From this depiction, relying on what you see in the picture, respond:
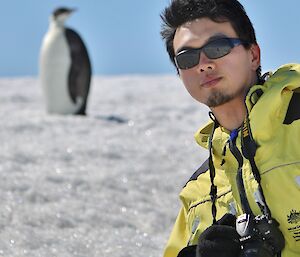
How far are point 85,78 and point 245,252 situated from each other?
9.09 meters

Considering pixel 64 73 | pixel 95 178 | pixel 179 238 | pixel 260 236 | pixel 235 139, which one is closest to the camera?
pixel 260 236

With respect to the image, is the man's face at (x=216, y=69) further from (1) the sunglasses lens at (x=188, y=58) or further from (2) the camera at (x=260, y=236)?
(2) the camera at (x=260, y=236)

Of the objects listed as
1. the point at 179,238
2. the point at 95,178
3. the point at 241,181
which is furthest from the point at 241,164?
the point at 95,178

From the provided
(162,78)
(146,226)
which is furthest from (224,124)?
(162,78)

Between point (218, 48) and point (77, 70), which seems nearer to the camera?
point (218, 48)

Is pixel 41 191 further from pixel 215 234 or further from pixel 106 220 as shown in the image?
pixel 215 234

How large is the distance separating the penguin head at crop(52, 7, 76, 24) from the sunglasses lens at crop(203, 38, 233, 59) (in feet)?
31.4

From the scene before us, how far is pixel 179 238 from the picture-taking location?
2141 mm

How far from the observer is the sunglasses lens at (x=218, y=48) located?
1.88 meters

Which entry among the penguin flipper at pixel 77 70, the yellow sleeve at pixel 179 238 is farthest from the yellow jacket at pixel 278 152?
the penguin flipper at pixel 77 70

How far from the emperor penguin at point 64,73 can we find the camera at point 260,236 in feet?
28.3

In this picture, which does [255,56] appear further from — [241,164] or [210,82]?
[241,164]

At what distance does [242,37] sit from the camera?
193cm

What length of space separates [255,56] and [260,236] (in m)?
0.46
